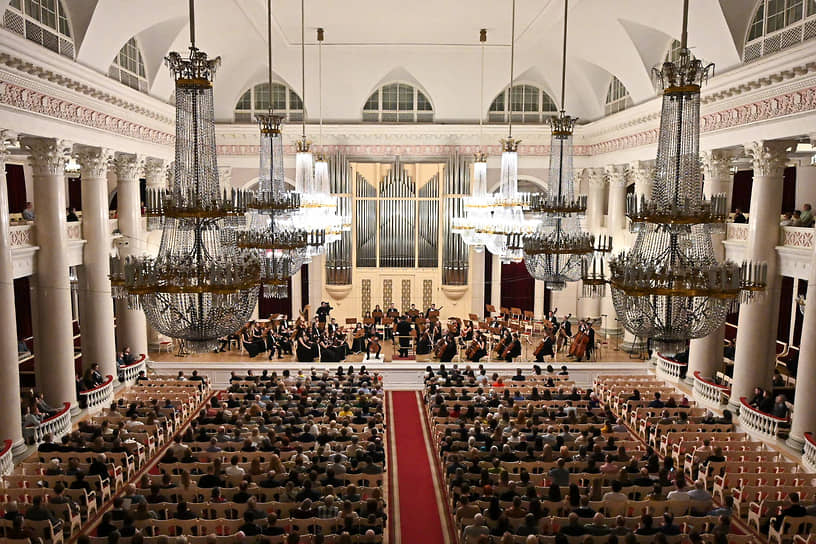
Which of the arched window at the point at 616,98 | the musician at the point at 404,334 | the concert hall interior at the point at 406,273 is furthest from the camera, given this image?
the arched window at the point at 616,98

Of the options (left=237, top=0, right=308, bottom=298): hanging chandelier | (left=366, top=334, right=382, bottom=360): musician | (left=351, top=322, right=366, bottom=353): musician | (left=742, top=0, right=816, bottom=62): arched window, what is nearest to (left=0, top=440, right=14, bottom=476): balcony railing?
(left=237, top=0, right=308, bottom=298): hanging chandelier

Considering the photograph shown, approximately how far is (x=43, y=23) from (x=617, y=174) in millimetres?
18167

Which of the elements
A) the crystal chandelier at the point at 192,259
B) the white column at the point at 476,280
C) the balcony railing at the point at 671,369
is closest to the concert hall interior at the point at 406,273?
the crystal chandelier at the point at 192,259

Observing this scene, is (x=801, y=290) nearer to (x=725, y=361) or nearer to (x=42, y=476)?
(x=725, y=361)

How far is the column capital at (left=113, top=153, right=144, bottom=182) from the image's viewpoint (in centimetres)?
1875

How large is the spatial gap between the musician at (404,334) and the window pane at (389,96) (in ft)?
28.8

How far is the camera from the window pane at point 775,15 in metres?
13.2

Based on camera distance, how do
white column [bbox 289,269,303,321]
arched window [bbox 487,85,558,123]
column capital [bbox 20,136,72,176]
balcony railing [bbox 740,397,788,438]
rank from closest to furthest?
balcony railing [bbox 740,397,788,438] → column capital [bbox 20,136,72,176] → arched window [bbox 487,85,558,123] → white column [bbox 289,269,303,321]

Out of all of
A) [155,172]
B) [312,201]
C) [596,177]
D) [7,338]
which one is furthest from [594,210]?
[7,338]

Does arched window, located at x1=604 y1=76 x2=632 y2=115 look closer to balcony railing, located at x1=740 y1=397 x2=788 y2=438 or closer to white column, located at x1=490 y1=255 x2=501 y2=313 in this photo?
white column, located at x1=490 y1=255 x2=501 y2=313

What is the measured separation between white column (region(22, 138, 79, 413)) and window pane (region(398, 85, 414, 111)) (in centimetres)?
1336

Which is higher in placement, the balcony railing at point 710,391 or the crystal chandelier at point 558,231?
the crystal chandelier at point 558,231

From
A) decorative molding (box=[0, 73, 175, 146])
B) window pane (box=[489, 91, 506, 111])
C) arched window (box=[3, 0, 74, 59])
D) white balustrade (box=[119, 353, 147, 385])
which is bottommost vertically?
white balustrade (box=[119, 353, 147, 385])

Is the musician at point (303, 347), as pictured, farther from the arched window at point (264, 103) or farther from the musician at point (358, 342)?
the arched window at point (264, 103)
